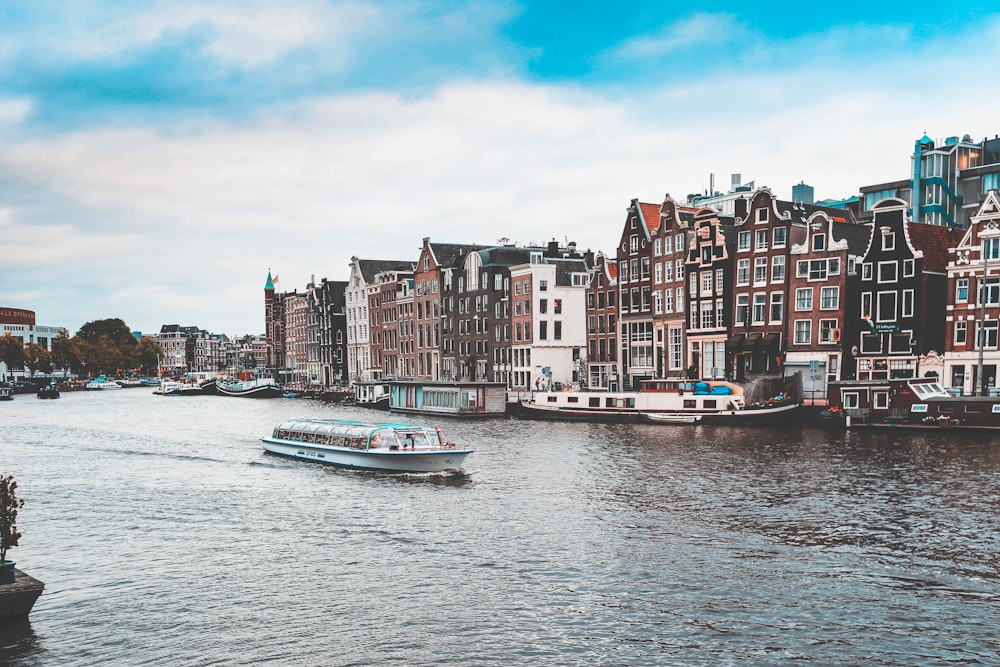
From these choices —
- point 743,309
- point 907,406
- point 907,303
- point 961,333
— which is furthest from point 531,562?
point 743,309

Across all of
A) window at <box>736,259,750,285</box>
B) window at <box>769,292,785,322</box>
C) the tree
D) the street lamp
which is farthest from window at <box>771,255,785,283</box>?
the tree

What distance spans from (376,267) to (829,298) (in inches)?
3918

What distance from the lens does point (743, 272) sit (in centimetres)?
8500

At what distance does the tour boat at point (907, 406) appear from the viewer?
59906mm

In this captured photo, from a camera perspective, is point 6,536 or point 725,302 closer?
point 6,536

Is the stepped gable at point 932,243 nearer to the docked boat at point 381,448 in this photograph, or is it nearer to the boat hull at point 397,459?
the docked boat at point 381,448

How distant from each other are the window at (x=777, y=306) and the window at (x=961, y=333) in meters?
16.2

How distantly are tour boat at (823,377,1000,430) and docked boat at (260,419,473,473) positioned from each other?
111 ft

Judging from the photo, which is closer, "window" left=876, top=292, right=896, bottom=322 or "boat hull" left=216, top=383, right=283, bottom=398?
"window" left=876, top=292, right=896, bottom=322

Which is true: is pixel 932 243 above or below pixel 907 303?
above

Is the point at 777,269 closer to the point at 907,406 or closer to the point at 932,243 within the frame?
the point at 932,243

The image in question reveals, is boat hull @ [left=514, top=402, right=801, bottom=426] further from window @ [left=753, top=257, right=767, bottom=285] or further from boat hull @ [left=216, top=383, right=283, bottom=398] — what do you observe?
boat hull @ [left=216, top=383, right=283, bottom=398]

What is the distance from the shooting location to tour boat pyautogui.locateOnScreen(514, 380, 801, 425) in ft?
230

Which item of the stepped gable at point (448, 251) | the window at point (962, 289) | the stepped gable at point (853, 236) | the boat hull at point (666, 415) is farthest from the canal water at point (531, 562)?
the stepped gable at point (448, 251)
